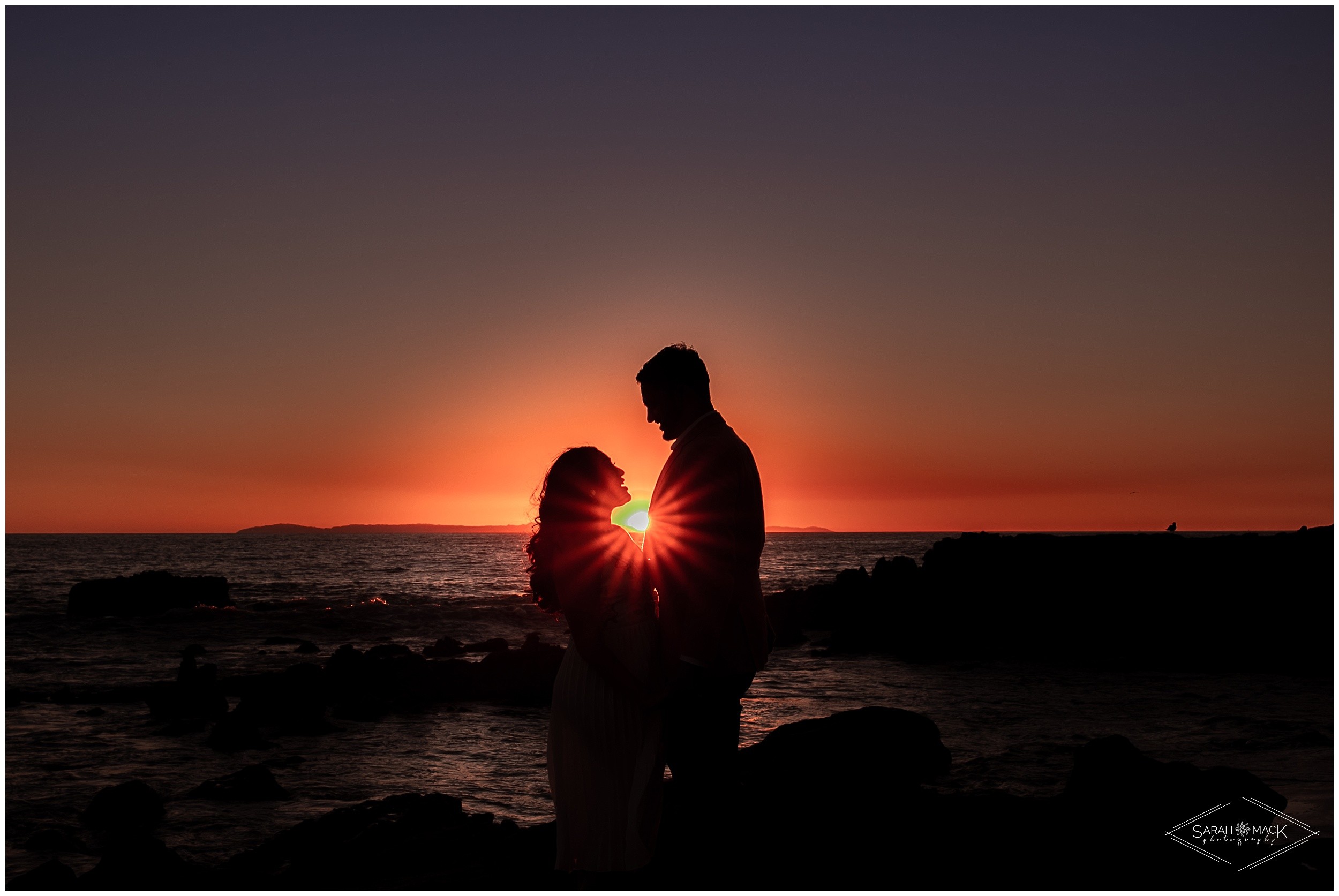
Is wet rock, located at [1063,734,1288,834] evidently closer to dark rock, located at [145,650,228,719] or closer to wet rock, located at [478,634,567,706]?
wet rock, located at [478,634,567,706]

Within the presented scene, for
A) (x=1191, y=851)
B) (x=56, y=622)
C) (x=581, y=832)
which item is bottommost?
(x=56, y=622)

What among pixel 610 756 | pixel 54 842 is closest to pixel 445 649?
pixel 54 842

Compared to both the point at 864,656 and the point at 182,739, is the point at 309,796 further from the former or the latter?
the point at 864,656

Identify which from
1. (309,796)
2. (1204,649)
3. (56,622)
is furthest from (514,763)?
(56,622)

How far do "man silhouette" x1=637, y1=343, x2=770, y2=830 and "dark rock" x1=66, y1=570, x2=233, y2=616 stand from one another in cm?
4567

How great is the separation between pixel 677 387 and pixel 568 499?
74cm

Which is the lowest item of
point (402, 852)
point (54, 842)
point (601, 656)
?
point (54, 842)

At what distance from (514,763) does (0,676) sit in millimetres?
8795

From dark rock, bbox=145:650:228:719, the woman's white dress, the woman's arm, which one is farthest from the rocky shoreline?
dark rock, bbox=145:650:228:719

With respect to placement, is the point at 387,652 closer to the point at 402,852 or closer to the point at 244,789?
the point at 244,789

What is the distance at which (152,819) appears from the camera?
11.2 meters

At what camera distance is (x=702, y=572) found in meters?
3.75

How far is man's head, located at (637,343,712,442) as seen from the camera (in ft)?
12.9

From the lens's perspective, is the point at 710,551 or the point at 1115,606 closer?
the point at 710,551
